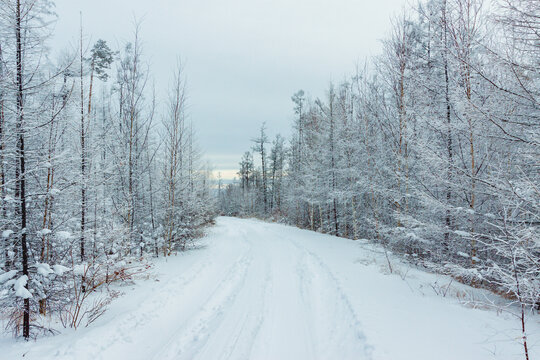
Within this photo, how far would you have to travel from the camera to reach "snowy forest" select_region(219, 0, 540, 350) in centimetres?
446

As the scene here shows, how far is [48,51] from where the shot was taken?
172 inches

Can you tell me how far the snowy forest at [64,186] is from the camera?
12.8ft

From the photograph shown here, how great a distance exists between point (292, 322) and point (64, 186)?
206 inches

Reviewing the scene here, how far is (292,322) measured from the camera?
458 centimetres

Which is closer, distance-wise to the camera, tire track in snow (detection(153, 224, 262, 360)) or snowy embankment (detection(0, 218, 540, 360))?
snowy embankment (detection(0, 218, 540, 360))

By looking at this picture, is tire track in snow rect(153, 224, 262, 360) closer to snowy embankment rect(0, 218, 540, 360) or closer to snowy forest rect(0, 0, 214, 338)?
snowy embankment rect(0, 218, 540, 360)

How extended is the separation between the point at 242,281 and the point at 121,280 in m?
3.31

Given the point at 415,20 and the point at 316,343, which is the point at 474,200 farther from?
the point at 415,20

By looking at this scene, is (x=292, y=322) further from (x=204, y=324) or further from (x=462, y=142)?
(x=462, y=142)

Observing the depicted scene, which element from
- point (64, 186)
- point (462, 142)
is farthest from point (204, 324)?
point (462, 142)

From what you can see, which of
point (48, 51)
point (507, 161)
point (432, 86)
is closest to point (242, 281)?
point (48, 51)

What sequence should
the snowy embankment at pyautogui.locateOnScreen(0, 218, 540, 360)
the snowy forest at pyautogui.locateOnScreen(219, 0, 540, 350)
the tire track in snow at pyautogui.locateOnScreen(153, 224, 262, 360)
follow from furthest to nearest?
the snowy forest at pyautogui.locateOnScreen(219, 0, 540, 350)
the tire track in snow at pyautogui.locateOnScreen(153, 224, 262, 360)
the snowy embankment at pyautogui.locateOnScreen(0, 218, 540, 360)

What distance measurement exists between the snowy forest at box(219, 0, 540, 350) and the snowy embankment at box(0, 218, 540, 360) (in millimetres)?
789

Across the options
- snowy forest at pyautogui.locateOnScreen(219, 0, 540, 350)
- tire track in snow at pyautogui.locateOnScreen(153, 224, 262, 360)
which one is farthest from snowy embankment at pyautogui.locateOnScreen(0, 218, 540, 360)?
snowy forest at pyautogui.locateOnScreen(219, 0, 540, 350)
